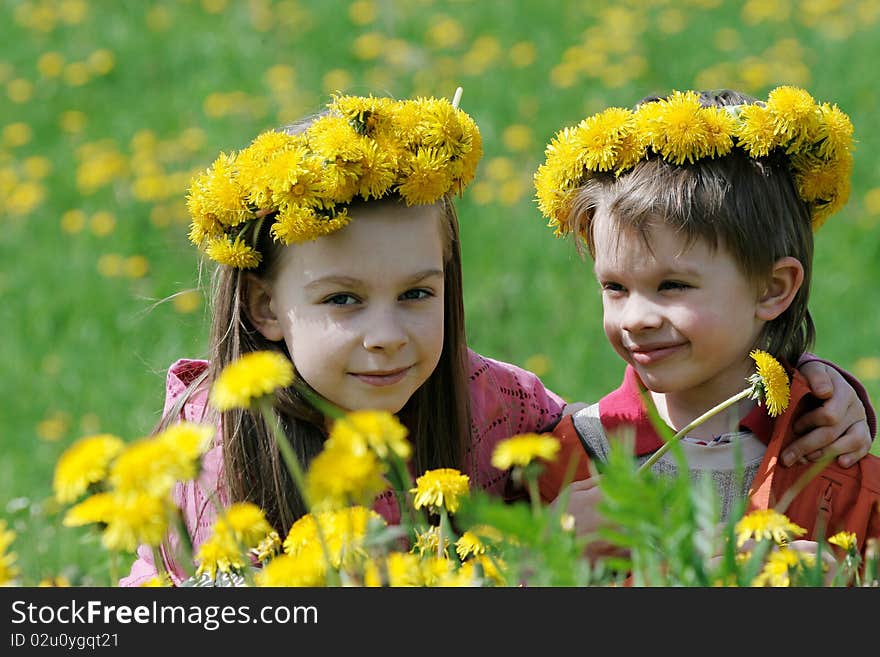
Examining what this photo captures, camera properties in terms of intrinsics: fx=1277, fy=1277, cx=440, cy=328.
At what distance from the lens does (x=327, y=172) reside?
2533 mm

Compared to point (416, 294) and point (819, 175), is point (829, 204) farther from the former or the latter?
point (416, 294)

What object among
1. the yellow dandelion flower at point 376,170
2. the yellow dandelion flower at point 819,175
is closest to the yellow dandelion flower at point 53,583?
the yellow dandelion flower at point 376,170

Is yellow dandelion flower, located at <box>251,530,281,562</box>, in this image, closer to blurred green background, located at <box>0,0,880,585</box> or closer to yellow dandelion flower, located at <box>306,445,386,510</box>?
yellow dandelion flower, located at <box>306,445,386,510</box>

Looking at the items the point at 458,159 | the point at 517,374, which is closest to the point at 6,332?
the point at 517,374

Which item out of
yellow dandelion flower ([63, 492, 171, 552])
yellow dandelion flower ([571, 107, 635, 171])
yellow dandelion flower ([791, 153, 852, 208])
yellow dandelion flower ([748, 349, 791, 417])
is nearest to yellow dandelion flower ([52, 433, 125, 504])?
yellow dandelion flower ([63, 492, 171, 552])

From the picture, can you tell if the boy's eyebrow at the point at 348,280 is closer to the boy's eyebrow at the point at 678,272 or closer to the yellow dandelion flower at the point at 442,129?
the yellow dandelion flower at the point at 442,129

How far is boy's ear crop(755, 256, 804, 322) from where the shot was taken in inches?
108

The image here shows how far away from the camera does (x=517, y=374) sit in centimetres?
327

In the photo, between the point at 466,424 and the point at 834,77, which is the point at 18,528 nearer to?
the point at 466,424

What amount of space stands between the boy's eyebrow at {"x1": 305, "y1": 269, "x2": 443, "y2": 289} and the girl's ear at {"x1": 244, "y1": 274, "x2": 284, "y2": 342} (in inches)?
7.4

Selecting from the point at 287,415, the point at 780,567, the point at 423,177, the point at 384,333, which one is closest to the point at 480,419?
the point at 287,415

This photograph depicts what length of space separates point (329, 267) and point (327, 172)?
0.63ft

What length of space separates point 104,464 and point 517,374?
5.80 feet

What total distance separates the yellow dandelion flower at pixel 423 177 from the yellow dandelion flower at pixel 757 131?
640 millimetres
